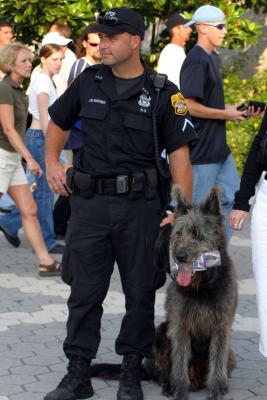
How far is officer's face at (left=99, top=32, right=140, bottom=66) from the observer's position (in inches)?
210

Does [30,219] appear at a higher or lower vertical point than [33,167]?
lower

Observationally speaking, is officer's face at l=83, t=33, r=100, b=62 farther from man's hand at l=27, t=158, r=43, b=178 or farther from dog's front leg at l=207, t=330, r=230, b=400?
dog's front leg at l=207, t=330, r=230, b=400

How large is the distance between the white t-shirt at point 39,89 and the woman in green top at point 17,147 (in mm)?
490

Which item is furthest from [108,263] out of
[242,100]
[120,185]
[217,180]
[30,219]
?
[242,100]

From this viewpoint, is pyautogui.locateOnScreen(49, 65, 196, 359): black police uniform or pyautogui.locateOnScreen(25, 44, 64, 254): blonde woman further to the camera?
pyautogui.locateOnScreen(25, 44, 64, 254): blonde woman

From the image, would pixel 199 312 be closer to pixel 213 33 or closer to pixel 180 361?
pixel 180 361

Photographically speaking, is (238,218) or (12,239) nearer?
(238,218)

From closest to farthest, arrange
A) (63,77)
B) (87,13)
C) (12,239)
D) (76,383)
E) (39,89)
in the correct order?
1. (76,383)
2. (39,89)
3. (12,239)
4. (63,77)
5. (87,13)

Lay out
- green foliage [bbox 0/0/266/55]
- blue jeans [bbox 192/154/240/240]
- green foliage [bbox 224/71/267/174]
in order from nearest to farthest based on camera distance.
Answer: blue jeans [bbox 192/154/240/240]
green foliage [bbox 0/0/266/55]
green foliage [bbox 224/71/267/174]

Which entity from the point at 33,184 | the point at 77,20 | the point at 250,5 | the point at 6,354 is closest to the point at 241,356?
the point at 6,354

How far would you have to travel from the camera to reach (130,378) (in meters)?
5.57

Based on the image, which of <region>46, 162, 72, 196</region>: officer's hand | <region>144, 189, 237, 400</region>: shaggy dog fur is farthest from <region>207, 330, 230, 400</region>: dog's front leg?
<region>46, 162, 72, 196</region>: officer's hand

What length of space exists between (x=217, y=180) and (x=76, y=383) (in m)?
2.85

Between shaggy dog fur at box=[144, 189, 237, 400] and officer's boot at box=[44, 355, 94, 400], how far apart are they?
1.46 feet
